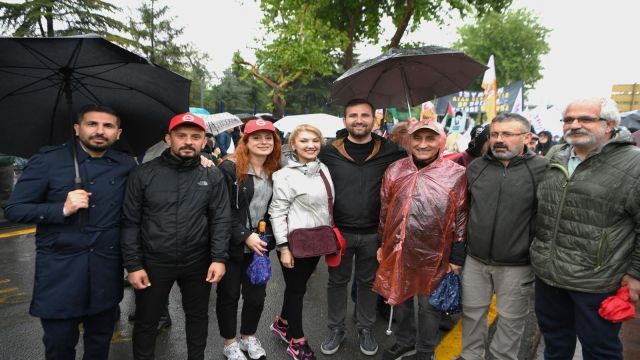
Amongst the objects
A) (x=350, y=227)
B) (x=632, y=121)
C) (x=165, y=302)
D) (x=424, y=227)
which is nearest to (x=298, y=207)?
(x=350, y=227)

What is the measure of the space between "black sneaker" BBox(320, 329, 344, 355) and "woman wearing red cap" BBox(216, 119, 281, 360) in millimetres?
559

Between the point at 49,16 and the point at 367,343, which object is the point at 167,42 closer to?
the point at 49,16

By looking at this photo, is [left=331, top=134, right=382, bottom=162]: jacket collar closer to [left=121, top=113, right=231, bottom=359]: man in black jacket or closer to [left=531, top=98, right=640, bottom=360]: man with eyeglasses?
[left=121, top=113, right=231, bottom=359]: man in black jacket

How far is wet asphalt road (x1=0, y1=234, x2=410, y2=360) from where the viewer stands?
324cm

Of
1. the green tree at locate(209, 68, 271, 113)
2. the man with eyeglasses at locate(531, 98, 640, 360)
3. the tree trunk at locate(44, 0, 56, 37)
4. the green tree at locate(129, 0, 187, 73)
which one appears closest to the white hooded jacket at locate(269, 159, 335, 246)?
the man with eyeglasses at locate(531, 98, 640, 360)

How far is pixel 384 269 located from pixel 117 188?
2.04 metres

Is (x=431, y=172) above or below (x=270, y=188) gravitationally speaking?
above

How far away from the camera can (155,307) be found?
259 centimetres

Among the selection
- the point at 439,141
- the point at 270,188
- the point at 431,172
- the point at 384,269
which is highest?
the point at 439,141

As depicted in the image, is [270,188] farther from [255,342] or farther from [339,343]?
[339,343]

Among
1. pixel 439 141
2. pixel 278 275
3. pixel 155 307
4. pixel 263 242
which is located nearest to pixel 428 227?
pixel 439 141

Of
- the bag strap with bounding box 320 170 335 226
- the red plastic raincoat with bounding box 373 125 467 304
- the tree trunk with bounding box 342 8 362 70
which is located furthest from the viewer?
the tree trunk with bounding box 342 8 362 70

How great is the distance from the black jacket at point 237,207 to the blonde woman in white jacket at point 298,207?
0.20 m

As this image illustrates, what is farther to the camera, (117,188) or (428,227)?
(428,227)
